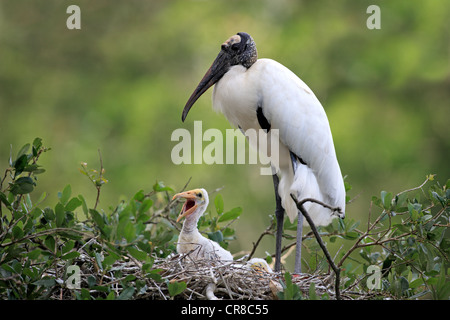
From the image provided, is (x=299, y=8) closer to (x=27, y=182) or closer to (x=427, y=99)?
(x=427, y=99)

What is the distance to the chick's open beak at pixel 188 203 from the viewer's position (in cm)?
341

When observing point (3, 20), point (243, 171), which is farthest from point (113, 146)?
point (3, 20)

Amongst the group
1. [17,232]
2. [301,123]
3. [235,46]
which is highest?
[235,46]

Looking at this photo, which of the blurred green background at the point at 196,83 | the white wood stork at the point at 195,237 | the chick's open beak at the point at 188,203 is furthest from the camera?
the blurred green background at the point at 196,83

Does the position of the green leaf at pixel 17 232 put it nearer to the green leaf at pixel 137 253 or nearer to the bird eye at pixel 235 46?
the green leaf at pixel 137 253

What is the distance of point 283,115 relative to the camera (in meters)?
3.50

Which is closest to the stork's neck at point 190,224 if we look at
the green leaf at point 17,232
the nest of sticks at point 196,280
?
the nest of sticks at point 196,280

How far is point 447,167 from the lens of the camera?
7207 millimetres

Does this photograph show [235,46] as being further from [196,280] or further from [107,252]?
[107,252]

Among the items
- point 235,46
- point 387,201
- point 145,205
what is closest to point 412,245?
point 387,201

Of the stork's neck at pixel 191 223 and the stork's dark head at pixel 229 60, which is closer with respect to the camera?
the stork's neck at pixel 191 223

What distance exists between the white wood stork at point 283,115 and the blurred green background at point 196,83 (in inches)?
117

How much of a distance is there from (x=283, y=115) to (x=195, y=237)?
780mm
